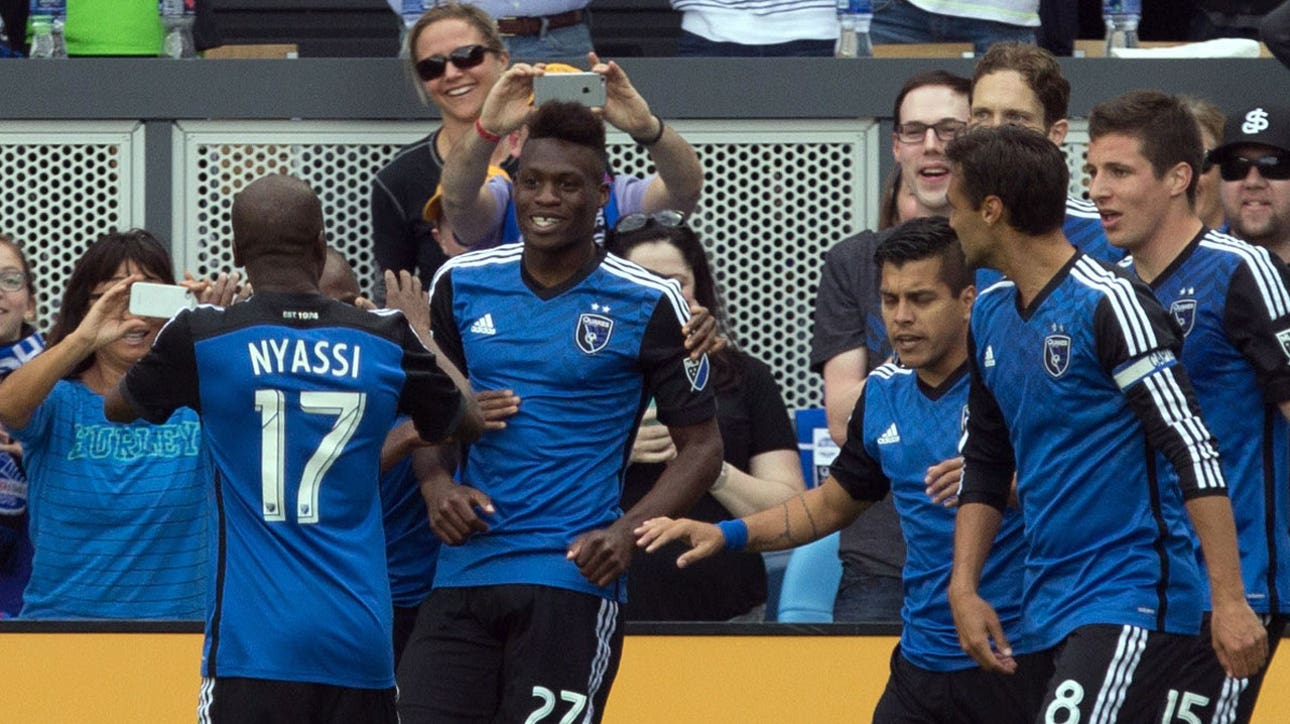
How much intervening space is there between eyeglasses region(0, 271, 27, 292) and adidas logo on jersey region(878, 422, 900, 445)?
2.83 meters

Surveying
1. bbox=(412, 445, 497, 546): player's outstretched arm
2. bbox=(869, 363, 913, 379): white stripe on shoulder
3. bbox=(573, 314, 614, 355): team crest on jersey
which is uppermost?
bbox=(573, 314, 614, 355): team crest on jersey

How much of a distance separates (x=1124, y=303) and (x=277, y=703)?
1995mm

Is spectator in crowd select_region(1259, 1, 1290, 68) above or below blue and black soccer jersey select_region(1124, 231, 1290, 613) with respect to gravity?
above

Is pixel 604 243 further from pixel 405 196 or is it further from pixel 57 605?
pixel 57 605

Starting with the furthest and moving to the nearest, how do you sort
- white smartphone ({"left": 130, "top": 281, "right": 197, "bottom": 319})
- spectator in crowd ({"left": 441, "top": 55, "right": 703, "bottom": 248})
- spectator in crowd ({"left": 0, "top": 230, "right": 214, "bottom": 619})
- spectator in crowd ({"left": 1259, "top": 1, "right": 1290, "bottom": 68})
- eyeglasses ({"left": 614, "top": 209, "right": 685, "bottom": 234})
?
spectator in crowd ({"left": 1259, "top": 1, "right": 1290, "bottom": 68}) < eyeglasses ({"left": 614, "top": 209, "right": 685, "bottom": 234}) < spectator in crowd ({"left": 0, "top": 230, "right": 214, "bottom": 619}) < spectator in crowd ({"left": 441, "top": 55, "right": 703, "bottom": 248}) < white smartphone ({"left": 130, "top": 281, "right": 197, "bottom": 319})

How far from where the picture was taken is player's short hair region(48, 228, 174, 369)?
21.5ft

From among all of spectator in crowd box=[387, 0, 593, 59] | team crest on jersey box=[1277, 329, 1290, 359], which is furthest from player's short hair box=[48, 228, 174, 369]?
team crest on jersey box=[1277, 329, 1290, 359]

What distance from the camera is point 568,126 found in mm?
5539

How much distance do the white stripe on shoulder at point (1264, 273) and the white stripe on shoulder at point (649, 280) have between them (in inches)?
50.7

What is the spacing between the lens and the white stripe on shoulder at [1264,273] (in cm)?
489

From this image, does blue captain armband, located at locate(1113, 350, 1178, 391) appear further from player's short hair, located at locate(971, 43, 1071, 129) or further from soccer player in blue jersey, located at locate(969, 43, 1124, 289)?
player's short hair, located at locate(971, 43, 1071, 129)

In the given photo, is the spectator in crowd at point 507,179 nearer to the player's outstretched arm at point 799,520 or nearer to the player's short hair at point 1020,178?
the player's outstretched arm at point 799,520

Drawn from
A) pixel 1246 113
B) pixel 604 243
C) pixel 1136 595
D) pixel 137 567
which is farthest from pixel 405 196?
pixel 1136 595

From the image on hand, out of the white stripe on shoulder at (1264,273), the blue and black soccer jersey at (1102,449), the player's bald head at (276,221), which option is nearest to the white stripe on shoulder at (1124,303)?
the blue and black soccer jersey at (1102,449)
